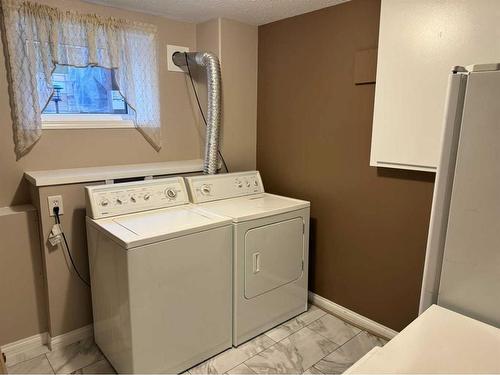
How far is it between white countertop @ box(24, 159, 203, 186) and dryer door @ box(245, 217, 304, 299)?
750 mm

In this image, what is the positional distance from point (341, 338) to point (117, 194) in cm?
170

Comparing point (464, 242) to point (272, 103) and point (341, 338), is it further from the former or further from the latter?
point (272, 103)

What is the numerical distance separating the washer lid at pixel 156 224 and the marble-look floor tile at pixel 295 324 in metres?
0.90

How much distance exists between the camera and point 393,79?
2.02 m

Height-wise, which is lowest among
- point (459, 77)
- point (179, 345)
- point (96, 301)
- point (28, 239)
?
point (179, 345)

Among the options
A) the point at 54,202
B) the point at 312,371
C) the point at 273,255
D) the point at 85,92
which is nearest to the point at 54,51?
the point at 85,92

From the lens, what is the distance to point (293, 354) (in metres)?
2.24

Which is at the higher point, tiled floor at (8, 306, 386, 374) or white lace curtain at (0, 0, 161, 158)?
white lace curtain at (0, 0, 161, 158)

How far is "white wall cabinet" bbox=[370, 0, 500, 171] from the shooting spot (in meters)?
1.66

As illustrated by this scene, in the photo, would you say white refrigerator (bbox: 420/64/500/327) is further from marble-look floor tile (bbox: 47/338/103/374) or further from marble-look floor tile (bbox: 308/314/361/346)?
marble-look floor tile (bbox: 47/338/103/374)

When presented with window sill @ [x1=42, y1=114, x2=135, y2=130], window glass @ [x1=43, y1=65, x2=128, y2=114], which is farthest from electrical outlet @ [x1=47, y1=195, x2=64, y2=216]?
window glass @ [x1=43, y1=65, x2=128, y2=114]

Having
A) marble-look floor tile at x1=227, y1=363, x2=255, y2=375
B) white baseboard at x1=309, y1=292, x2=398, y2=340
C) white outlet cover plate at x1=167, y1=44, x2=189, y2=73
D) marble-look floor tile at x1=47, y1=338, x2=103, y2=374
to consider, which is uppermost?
white outlet cover plate at x1=167, y1=44, x2=189, y2=73

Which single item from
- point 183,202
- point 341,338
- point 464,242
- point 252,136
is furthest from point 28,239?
point 464,242

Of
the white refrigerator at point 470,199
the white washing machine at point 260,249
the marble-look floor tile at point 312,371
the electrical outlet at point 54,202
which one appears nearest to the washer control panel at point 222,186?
the white washing machine at point 260,249
